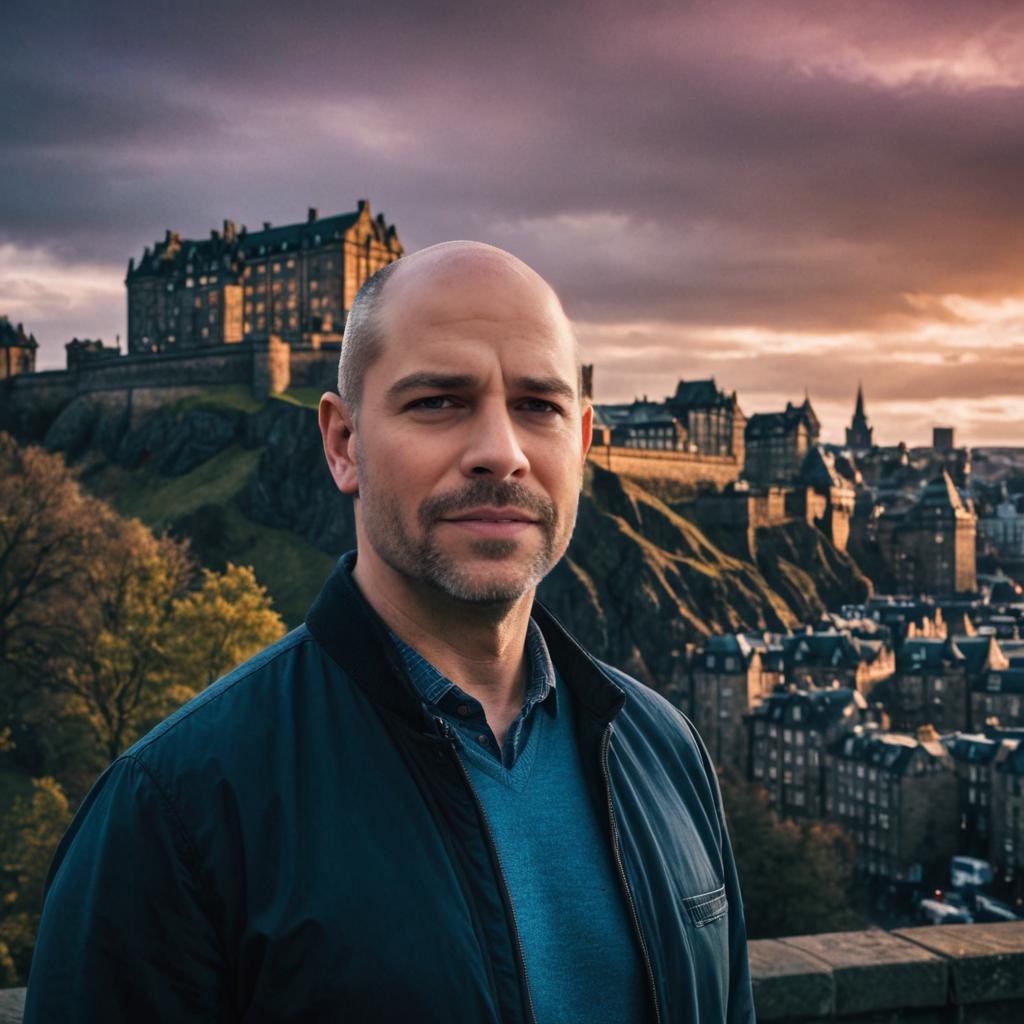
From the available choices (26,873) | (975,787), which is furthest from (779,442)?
(26,873)

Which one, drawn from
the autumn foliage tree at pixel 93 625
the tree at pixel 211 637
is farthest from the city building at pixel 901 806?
the tree at pixel 211 637

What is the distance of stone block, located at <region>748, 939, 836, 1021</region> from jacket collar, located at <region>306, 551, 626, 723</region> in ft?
8.59

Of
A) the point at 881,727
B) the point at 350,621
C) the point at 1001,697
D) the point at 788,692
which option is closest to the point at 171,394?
the point at 788,692

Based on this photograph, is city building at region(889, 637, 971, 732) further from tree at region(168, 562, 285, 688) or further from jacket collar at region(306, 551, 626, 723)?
jacket collar at region(306, 551, 626, 723)

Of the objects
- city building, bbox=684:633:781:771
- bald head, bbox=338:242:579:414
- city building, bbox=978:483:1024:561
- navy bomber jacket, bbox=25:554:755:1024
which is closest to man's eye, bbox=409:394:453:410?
bald head, bbox=338:242:579:414

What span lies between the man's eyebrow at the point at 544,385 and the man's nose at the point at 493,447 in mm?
58

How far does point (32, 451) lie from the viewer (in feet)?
90.4

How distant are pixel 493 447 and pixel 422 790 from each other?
2.15 feet

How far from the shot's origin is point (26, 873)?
18.6m

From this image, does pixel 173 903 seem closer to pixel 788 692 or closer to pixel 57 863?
pixel 57 863

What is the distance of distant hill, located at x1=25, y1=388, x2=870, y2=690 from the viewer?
60.3m

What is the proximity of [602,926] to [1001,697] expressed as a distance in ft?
191

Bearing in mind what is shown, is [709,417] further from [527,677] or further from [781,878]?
[527,677]

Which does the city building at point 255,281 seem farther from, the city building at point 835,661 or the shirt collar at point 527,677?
the shirt collar at point 527,677
